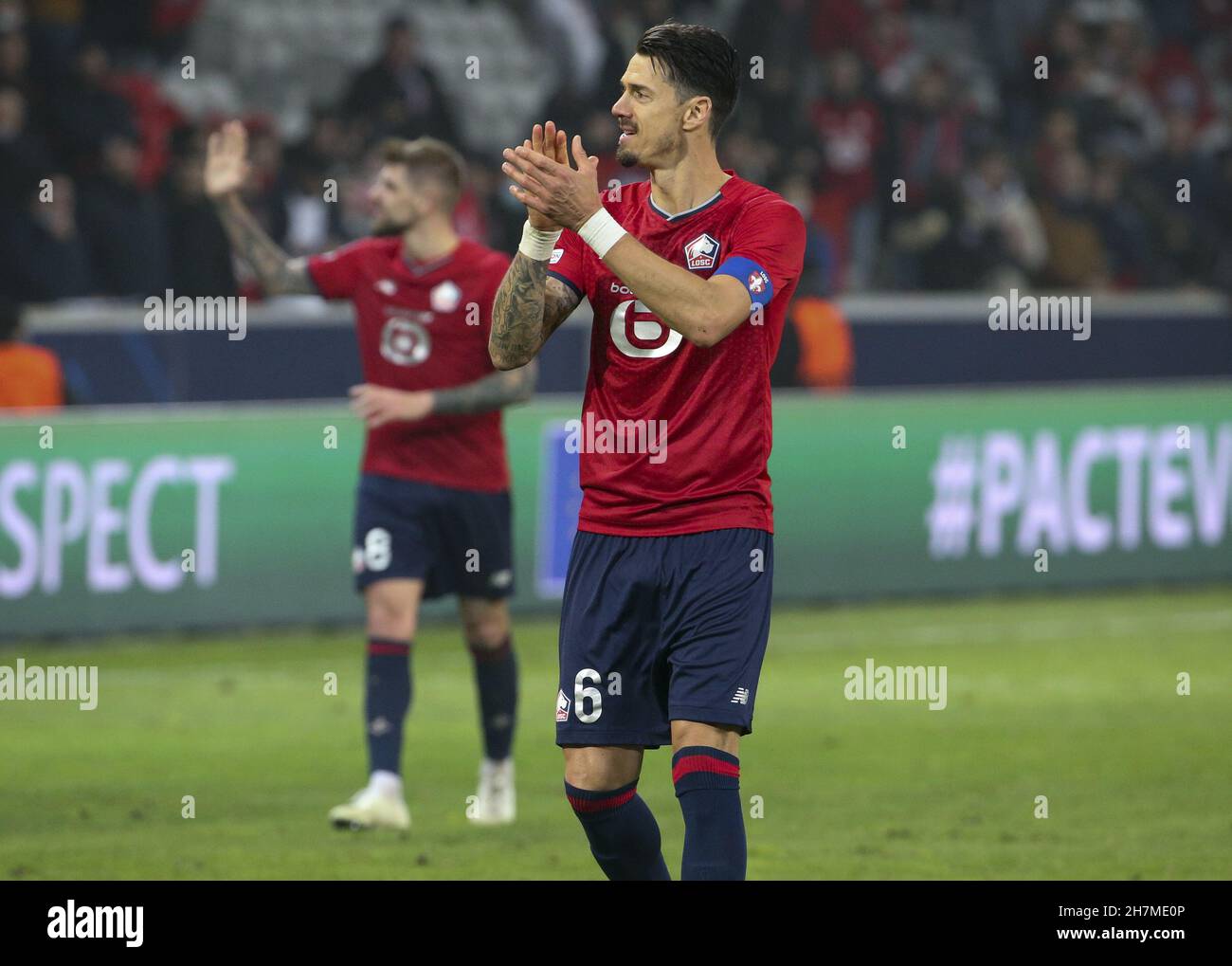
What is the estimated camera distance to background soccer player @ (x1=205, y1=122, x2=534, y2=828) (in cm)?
868

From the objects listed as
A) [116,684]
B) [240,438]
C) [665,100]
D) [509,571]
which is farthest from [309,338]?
[665,100]

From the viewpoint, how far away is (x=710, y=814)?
5531 millimetres

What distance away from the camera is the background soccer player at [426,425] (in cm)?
868

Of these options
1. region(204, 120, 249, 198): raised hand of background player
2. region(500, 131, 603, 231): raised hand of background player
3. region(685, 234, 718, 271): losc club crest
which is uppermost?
region(204, 120, 249, 198): raised hand of background player

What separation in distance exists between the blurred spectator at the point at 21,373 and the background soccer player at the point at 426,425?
4.34 meters

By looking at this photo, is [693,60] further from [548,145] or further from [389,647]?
[389,647]

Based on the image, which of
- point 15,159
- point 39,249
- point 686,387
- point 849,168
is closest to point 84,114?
point 15,159

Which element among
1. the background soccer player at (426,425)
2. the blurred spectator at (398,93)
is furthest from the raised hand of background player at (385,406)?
the blurred spectator at (398,93)

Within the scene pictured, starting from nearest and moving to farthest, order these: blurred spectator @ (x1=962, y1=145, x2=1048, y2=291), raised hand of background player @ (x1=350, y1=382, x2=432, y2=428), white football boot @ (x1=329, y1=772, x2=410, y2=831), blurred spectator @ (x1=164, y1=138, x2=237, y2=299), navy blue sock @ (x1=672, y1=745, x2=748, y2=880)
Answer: navy blue sock @ (x1=672, y1=745, x2=748, y2=880) → white football boot @ (x1=329, y1=772, x2=410, y2=831) → raised hand of background player @ (x1=350, y1=382, x2=432, y2=428) → blurred spectator @ (x1=164, y1=138, x2=237, y2=299) → blurred spectator @ (x1=962, y1=145, x2=1048, y2=291)

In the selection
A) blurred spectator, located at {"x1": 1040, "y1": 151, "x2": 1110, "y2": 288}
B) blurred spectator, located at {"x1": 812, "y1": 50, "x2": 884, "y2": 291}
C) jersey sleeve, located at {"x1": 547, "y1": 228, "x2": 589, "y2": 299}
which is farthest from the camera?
blurred spectator, located at {"x1": 1040, "y1": 151, "x2": 1110, "y2": 288}

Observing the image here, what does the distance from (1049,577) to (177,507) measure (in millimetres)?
6160

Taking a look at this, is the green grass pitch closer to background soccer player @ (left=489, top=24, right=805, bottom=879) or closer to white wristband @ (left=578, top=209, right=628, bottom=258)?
background soccer player @ (left=489, top=24, right=805, bottom=879)

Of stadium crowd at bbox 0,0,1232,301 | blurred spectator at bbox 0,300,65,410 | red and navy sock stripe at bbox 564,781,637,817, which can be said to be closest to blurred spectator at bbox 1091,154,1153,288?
stadium crowd at bbox 0,0,1232,301

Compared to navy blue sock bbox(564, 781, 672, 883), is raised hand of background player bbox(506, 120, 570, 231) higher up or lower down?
higher up
